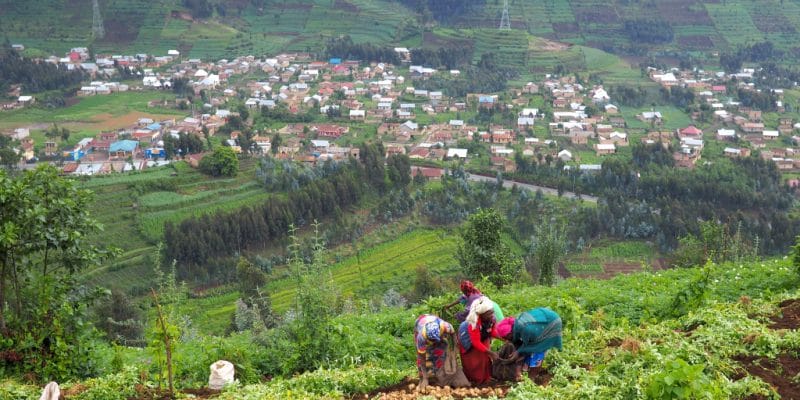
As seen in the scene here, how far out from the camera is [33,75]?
41.4m

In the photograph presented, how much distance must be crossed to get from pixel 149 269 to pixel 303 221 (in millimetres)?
4812

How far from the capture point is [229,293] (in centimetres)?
1844

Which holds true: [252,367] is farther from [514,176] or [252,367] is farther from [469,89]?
[469,89]

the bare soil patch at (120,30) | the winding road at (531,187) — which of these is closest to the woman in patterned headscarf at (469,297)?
the winding road at (531,187)

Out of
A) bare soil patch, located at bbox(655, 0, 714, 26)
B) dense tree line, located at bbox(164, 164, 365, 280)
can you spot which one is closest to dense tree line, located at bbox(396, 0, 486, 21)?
bare soil patch, located at bbox(655, 0, 714, 26)

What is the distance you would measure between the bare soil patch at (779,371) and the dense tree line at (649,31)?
52115 millimetres

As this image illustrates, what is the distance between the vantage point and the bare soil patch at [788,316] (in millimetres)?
5917

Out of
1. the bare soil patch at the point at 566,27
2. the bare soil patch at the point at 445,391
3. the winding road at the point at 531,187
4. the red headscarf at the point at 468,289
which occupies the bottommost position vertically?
the winding road at the point at 531,187

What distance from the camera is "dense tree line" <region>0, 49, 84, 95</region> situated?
135ft

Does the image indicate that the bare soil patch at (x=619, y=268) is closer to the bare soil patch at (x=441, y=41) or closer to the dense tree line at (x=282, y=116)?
the dense tree line at (x=282, y=116)

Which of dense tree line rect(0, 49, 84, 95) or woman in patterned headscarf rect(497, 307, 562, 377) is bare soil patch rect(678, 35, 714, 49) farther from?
woman in patterned headscarf rect(497, 307, 562, 377)

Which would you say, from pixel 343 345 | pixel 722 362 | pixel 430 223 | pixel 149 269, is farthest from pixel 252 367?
pixel 430 223

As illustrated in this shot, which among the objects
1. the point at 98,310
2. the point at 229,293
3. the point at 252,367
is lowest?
the point at 229,293

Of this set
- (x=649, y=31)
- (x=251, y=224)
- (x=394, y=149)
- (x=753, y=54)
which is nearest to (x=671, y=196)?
(x=394, y=149)
